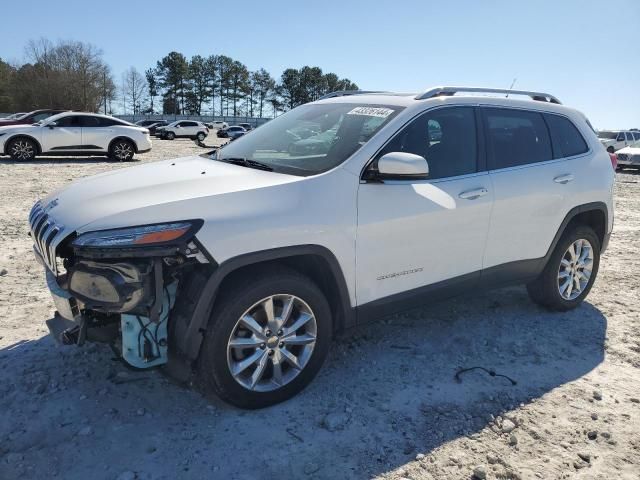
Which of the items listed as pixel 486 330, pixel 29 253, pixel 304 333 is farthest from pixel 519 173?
pixel 29 253

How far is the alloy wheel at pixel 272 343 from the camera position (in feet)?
9.46

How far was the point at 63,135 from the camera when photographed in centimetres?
1523

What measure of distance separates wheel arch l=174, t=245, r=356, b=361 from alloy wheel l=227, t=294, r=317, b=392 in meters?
0.20

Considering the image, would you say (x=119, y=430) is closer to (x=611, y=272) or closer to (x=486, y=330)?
(x=486, y=330)

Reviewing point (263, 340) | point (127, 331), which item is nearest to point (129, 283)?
point (127, 331)

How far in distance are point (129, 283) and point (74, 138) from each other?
48.1 feet

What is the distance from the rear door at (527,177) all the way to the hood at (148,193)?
1.71 metres

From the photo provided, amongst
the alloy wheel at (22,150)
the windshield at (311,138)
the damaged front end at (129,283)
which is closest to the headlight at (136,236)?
the damaged front end at (129,283)

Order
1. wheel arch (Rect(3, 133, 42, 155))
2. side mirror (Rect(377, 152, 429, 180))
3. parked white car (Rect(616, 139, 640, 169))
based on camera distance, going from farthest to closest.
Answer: parked white car (Rect(616, 139, 640, 169)) → wheel arch (Rect(3, 133, 42, 155)) → side mirror (Rect(377, 152, 429, 180))

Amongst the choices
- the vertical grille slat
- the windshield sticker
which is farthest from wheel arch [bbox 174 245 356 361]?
the windshield sticker

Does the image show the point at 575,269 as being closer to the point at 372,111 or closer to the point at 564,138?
the point at 564,138

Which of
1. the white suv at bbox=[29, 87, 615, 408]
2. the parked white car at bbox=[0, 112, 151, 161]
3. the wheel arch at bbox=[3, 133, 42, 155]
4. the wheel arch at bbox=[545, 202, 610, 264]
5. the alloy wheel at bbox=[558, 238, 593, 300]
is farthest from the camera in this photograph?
the parked white car at bbox=[0, 112, 151, 161]

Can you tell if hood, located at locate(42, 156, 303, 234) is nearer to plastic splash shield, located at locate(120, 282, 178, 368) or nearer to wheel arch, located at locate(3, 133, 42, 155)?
plastic splash shield, located at locate(120, 282, 178, 368)

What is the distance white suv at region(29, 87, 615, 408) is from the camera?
8.64 ft
